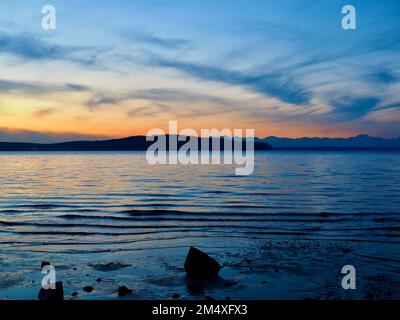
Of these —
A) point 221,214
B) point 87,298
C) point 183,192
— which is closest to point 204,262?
point 87,298

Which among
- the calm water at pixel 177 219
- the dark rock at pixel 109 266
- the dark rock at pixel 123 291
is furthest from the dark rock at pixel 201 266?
the calm water at pixel 177 219

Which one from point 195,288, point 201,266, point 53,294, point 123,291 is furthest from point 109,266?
point 53,294

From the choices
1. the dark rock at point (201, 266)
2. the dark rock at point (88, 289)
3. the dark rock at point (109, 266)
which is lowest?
the dark rock at point (109, 266)

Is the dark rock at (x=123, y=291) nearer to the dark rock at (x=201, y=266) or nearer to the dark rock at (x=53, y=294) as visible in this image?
the dark rock at (x=53, y=294)

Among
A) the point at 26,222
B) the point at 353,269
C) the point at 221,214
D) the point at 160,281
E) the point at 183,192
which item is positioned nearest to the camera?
the point at 160,281

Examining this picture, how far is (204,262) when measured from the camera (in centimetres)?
1109

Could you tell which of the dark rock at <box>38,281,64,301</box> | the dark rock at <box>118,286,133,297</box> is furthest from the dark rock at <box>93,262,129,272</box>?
the dark rock at <box>38,281,64,301</box>

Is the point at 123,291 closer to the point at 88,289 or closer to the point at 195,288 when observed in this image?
the point at 88,289

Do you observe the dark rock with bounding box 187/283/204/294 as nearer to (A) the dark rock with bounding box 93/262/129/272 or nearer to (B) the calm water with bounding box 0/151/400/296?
(A) the dark rock with bounding box 93/262/129/272

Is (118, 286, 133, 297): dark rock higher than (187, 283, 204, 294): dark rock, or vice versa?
(118, 286, 133, 297): dark rock

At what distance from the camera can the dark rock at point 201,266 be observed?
11023 mm

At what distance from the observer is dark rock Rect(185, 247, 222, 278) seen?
11023 mm
